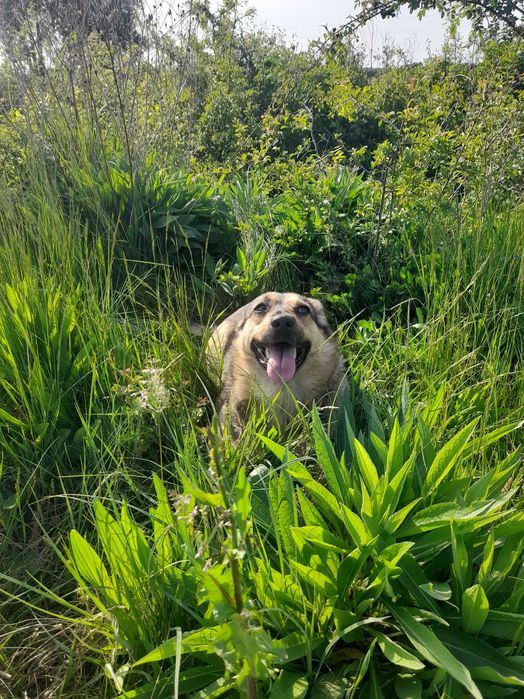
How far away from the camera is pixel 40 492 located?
8.45 ft

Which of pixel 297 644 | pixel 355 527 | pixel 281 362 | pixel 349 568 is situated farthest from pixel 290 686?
pixel 281 362

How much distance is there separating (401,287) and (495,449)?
1.65 m

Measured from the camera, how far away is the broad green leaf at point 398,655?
158 cm

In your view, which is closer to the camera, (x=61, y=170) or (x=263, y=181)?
(x=61, y=170)

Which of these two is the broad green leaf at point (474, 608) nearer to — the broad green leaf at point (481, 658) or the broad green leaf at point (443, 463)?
the broad green leaf at point (481, 658)

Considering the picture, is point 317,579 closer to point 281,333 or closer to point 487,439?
point 487,439

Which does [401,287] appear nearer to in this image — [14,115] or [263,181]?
[263,181]

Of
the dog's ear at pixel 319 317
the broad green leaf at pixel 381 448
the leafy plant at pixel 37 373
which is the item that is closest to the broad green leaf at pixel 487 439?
the broad green leaf at pixel 381 448

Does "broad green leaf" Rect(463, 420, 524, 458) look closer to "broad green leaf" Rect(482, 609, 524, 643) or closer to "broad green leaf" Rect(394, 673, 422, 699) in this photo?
"broad green leaf" Rect(482, 609, 524, 643)

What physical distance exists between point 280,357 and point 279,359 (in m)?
0.02

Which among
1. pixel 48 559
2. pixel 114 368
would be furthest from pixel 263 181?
pixel 48 559

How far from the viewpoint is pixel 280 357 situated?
3.48 metres

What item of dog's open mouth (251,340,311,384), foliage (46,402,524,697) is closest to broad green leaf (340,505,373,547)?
foliage (46,402,524,697)

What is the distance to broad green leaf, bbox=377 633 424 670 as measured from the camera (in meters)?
1.58
